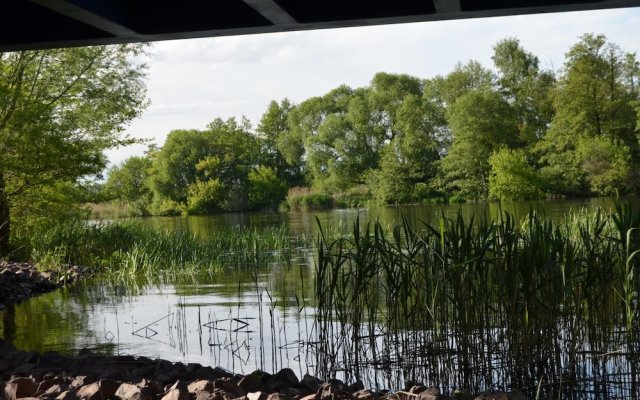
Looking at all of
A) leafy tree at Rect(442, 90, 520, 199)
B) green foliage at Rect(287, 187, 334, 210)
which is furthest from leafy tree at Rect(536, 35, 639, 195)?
green foliage at Rect(287, 187, 334, 210)

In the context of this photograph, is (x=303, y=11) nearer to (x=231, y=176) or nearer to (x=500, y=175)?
(x=500, y=175)

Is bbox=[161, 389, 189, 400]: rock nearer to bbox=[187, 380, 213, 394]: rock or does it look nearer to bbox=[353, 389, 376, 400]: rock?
bbox=[187, 380, 213, 394]: rock

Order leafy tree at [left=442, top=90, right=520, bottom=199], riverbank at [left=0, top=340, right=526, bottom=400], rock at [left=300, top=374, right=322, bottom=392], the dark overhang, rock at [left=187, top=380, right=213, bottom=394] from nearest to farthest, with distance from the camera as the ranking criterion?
riverbank at [left=0, top=340, right=526, bottom=400], rock at [left=187, top=380, right=213, bottom=394], rock at [left=300, top=374, right=322, bottom=392], the dark overhang, leafy tree at [left=442, top=90, right=520, bottom=199]

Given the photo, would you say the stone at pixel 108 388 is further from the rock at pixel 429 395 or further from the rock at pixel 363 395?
the rock at pixel 429 395

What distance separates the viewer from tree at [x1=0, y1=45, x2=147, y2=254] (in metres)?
17.1

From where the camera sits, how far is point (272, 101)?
93.2 meters

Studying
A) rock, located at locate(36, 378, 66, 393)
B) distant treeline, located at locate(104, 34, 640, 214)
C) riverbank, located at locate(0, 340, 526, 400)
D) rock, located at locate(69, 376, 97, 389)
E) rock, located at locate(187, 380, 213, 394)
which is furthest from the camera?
distant treeline, located at locate(104, 34, 640, 214)

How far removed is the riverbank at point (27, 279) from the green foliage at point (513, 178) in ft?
156

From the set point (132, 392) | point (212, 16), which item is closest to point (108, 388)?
point (132, 392)

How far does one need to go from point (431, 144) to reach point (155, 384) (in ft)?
229

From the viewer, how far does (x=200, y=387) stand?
5906mm

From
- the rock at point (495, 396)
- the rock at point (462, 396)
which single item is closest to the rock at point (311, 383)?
the rock at point (462, 396)

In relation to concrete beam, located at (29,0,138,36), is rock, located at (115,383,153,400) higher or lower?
lower

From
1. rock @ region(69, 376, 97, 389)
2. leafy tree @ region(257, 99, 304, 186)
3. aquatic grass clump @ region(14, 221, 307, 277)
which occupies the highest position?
leafy tree @ region(257, 99, 304, 186)
